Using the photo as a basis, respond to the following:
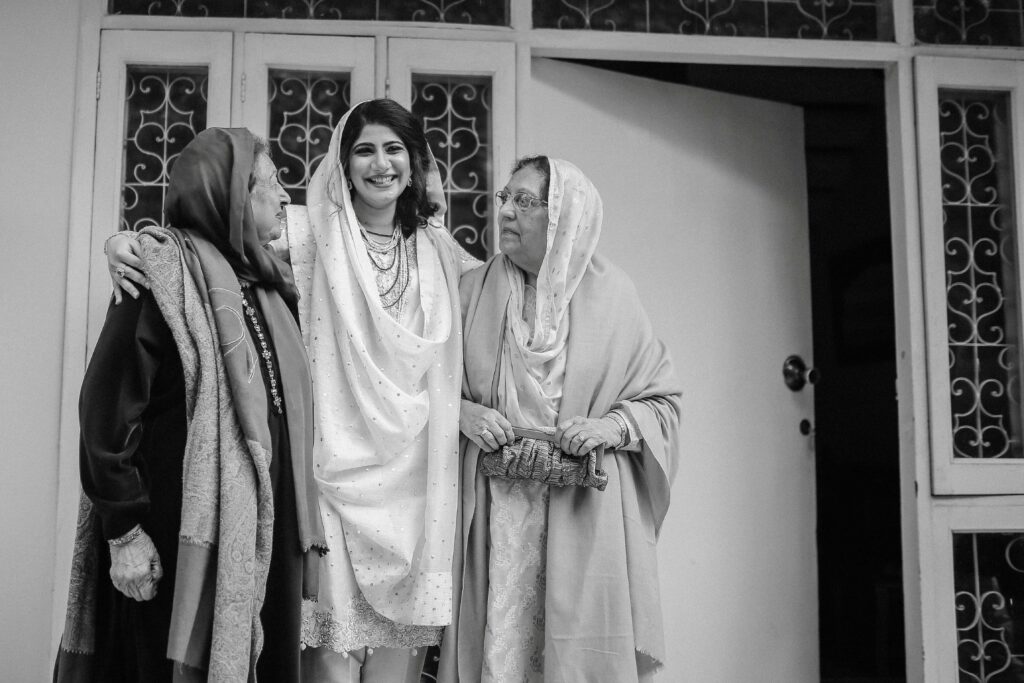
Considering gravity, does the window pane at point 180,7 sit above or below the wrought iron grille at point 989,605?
above

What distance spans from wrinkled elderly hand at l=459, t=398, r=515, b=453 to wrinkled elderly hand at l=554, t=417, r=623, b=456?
0.11m

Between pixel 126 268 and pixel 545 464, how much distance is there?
3.07 ft

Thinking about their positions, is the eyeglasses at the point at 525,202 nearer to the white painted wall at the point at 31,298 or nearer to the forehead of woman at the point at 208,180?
the forehead of woman at the point at 208,180

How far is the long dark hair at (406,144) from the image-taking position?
2107 mm

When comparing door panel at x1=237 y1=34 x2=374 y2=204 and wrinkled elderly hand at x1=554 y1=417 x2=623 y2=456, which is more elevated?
door panel at x1=237 y1=34 x2=374 y2=204

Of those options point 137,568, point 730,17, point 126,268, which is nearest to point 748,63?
point 730,17

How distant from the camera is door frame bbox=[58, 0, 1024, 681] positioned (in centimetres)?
261

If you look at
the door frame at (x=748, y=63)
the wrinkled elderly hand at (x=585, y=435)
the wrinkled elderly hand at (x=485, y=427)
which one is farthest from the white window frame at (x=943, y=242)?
the wrinkled elderly hand at (x=485, y=427)

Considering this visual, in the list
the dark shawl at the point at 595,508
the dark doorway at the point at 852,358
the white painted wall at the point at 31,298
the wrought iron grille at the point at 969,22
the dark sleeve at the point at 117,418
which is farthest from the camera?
the dark doorway at the point at 852,358

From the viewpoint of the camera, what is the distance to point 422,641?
203 centimetres

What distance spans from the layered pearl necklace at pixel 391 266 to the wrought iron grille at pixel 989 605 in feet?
6.09

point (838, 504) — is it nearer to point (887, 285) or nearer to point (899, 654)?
point (899, 654)

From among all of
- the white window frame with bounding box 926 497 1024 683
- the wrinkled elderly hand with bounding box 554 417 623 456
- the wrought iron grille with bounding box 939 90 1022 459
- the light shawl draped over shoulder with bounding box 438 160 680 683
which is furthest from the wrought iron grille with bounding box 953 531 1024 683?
the wrinkled elderly hand with bounding box 554 417 623 456

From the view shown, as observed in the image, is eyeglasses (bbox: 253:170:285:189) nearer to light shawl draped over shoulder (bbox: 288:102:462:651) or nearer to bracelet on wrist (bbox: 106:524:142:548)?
light shawl draped over shoulder (bbox: 288:102:462:651)
